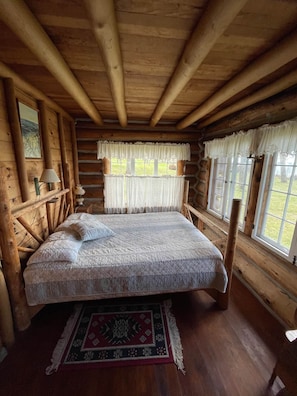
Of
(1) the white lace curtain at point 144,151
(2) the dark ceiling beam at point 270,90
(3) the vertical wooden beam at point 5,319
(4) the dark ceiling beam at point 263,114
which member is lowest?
(3) the vertical wooden beam at point 5,319

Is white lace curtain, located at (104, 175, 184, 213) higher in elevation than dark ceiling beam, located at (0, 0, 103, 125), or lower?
lower

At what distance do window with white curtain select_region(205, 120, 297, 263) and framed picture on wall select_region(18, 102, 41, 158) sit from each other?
9.53 ft

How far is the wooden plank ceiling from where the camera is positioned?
3.19 ft

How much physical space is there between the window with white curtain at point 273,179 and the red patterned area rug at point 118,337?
161 cm

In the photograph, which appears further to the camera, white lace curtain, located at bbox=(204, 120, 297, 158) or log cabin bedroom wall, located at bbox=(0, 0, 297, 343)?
white lace curtain, located at bbox=(204, 120, 297, 158)

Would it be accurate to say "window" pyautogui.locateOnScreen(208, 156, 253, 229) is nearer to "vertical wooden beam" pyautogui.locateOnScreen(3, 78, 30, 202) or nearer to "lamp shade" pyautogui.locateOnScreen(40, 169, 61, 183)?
"lamp shade" pyautogui.locateOnScreen(40, 169, 61, 183)

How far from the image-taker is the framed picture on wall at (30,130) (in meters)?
1.90

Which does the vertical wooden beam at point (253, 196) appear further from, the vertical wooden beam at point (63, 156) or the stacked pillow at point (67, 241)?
the vertical wooden beam at point (63, 156)

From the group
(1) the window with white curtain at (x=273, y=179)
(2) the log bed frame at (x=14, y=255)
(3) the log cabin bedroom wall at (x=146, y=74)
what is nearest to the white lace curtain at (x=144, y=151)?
(3) the log cabin bedroom wall at (x=146, y=74)

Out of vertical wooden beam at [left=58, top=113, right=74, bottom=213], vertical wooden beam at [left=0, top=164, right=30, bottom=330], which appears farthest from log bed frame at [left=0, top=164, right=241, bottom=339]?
vertical wooden beam at [left=58, top=113, right=74, bottom=213]

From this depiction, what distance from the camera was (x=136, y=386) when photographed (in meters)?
1.31

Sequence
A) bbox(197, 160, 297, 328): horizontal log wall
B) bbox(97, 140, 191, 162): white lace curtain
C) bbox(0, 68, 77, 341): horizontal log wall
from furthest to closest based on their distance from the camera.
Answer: bbox(97, 140, 191, 162): white lace curtain, bbox(197, 160, 297, 328): horizontal log wall, bbox(0, 68, 77, 341): horizontal log wall

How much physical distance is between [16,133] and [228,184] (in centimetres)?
324

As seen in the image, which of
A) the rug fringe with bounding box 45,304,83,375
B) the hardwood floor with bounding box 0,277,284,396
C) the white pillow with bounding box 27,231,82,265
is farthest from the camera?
the white pillow with bounding box 27,231,82,265
